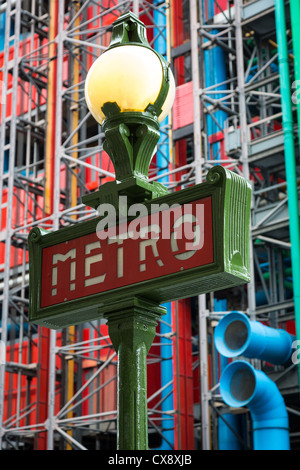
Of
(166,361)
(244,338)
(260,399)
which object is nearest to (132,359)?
(244,338)

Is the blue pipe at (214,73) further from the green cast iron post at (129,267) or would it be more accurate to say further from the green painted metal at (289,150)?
the green cast iron post at (129,267)

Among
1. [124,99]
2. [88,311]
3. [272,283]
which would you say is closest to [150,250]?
[88,311]

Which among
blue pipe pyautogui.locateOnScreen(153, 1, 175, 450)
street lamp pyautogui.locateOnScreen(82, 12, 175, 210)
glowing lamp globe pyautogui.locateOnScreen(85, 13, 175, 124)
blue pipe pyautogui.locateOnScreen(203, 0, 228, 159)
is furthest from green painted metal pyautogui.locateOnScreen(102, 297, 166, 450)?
blue pipe pyautogui.locateOnScreen(203, 0, 228, 159)

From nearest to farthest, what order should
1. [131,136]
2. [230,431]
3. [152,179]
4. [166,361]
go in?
[131,136] → [230,431] → [152,179] → [166,361]

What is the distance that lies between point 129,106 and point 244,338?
1295 centimetres

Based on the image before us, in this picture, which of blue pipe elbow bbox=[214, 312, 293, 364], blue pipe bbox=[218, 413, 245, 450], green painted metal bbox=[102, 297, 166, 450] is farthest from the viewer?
blue pipe bbox=[218, 413, 245, 450]

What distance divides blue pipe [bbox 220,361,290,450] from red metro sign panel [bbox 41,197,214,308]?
12.6 m

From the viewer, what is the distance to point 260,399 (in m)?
16.8

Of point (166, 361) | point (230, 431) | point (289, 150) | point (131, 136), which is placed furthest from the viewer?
point (166, 361)

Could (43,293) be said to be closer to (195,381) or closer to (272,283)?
(272,283)

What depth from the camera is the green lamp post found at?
13.1 ft

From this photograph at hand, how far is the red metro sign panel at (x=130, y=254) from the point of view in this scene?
3.79 metres

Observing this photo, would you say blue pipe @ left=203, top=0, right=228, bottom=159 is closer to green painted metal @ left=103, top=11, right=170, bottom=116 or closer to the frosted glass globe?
green painted metal @ left=103, top=11, right=170, bottom=116

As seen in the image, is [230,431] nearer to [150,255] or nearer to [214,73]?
[214,73]
